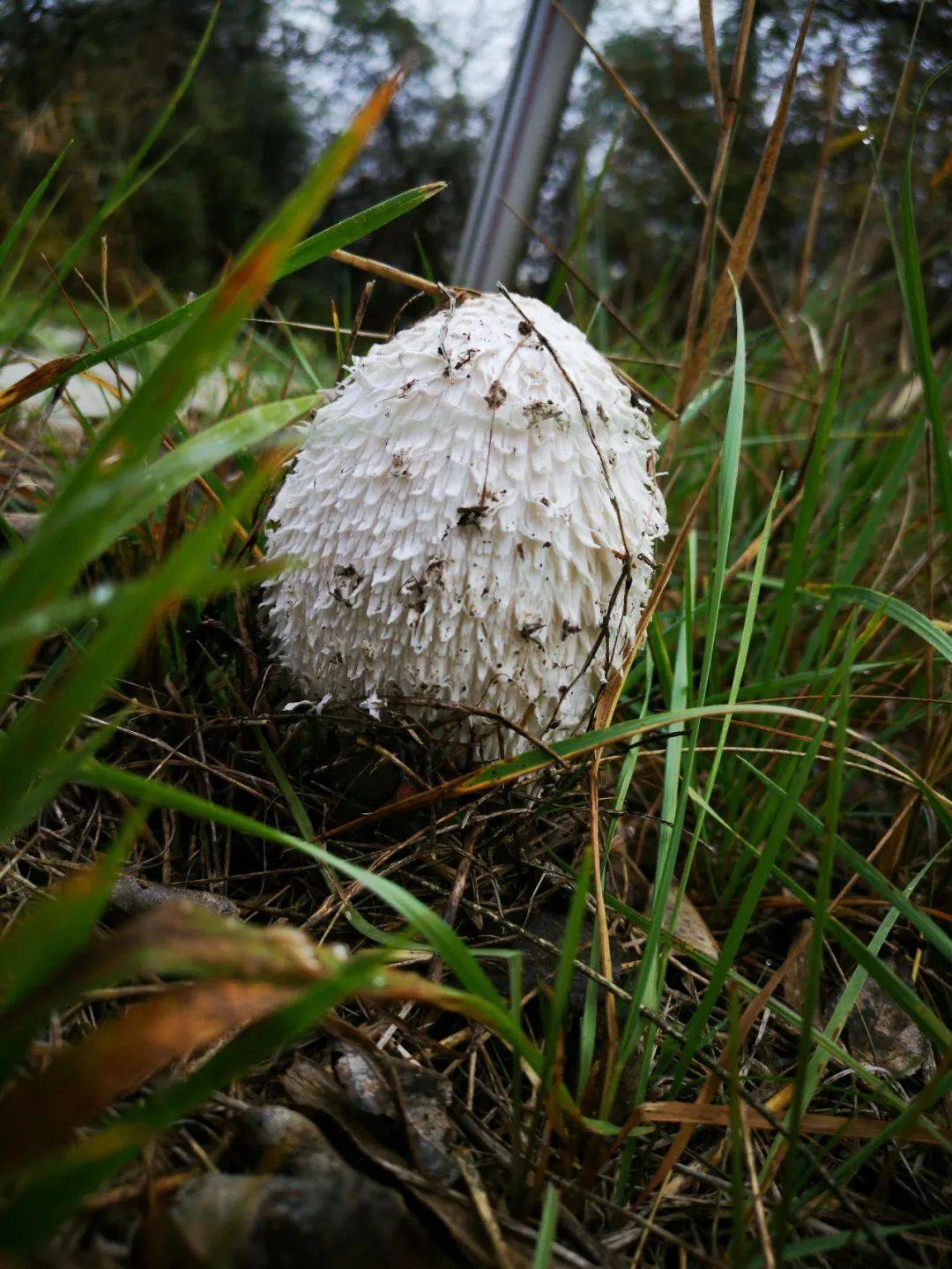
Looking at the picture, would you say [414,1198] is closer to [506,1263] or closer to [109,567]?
[506,1263]

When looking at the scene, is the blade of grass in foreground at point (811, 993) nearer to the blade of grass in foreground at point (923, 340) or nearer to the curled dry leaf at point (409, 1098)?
the curled dry leaf at point (409, 1098)

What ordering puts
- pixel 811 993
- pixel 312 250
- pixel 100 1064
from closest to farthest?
pixel 100 1064
pixel 811 993
pixel 312 250

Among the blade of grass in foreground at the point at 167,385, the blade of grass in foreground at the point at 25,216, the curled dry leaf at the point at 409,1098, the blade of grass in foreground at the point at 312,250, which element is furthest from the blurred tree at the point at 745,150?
the curled dry leaf at the point at 409,1098

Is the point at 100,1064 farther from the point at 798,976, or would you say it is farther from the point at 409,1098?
the point at 798,976

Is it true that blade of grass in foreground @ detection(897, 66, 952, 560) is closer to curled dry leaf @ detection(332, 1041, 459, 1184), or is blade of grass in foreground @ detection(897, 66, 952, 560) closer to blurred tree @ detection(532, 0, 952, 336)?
curled dry leaf @ detection(332, 1041, 459, 1184)

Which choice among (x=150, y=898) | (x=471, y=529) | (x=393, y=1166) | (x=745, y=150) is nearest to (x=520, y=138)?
(x=471, y=529)

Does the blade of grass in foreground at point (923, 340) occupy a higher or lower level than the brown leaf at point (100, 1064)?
higher

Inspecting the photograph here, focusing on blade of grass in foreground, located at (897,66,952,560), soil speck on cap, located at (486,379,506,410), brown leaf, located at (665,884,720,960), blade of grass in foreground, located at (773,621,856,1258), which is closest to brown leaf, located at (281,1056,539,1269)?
blade of grass in foreground, located at (773,621,856,1258)
